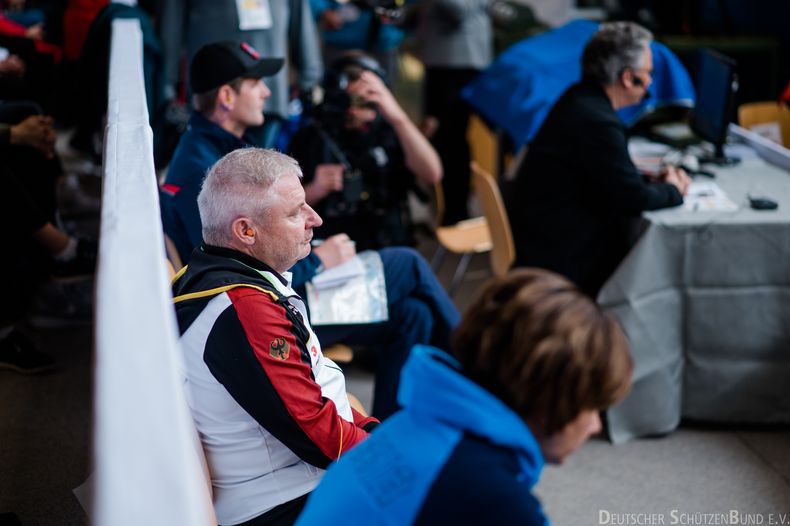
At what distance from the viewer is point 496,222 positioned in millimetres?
3240

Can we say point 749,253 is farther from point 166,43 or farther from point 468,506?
point 166,43

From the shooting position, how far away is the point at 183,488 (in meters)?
0.80

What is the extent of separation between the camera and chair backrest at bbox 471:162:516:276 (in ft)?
10.4

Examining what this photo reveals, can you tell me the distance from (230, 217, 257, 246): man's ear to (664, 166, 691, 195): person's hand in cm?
177

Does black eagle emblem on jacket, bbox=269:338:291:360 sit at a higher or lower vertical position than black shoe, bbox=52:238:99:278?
higher

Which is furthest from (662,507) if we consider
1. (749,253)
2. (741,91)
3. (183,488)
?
(741,91)

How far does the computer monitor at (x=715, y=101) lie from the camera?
3.28 meters

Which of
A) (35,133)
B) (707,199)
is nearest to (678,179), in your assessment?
(707,199)

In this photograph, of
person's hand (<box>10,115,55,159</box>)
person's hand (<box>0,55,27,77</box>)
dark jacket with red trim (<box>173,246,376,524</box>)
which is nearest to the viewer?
dark jacket with red trim (<box>173,246,376,524</box>)

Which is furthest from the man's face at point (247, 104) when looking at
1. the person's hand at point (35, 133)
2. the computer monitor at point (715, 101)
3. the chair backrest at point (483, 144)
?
the chair backrest at point (483, 144)

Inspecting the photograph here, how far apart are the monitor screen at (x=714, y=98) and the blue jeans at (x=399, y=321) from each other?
1.45 metres

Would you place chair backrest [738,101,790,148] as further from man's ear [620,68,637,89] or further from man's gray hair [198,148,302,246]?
man's gray hair [198,148,302,246]

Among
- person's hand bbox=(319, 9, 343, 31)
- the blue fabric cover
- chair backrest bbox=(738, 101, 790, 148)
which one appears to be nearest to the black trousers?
the blue fabric cover

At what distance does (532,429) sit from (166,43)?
9.79 feet
